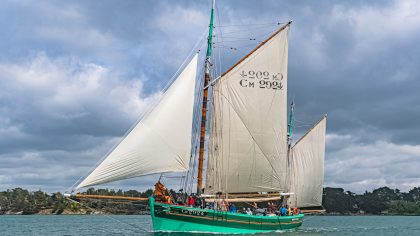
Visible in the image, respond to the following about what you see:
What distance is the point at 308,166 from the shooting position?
2758 inches

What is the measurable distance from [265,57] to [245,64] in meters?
2.56

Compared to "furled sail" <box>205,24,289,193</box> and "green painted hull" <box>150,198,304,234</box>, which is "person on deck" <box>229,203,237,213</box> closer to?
"green painted hull" <box>150,198,304,234</box>

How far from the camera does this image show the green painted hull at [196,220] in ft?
155

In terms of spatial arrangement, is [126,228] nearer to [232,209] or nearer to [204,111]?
[232,209]

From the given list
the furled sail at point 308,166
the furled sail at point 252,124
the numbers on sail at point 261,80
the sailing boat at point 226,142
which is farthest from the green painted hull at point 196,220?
the furled sail at point 308,166

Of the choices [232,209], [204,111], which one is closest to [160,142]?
[204,111]

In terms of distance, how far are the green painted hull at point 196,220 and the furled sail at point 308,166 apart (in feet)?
60.4

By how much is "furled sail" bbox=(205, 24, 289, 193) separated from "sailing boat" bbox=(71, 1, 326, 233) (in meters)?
0.10

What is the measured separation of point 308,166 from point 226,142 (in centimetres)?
2074

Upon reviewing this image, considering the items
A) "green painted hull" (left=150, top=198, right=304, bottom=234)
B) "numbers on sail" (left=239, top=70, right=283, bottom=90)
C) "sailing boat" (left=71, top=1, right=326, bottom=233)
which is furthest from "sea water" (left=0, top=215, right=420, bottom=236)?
"numbers on sail" (left=239, top=70, right=283, bottom=90)

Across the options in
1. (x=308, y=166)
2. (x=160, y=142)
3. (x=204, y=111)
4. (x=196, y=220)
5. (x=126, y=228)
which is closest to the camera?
(x=160, y=142)

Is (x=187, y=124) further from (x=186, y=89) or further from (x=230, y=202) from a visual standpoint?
(x=230, y=202)

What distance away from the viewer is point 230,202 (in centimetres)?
5472

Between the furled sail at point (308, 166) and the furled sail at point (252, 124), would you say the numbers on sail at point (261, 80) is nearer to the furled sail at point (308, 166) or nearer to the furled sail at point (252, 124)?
the furled sail at point (252, 124)
